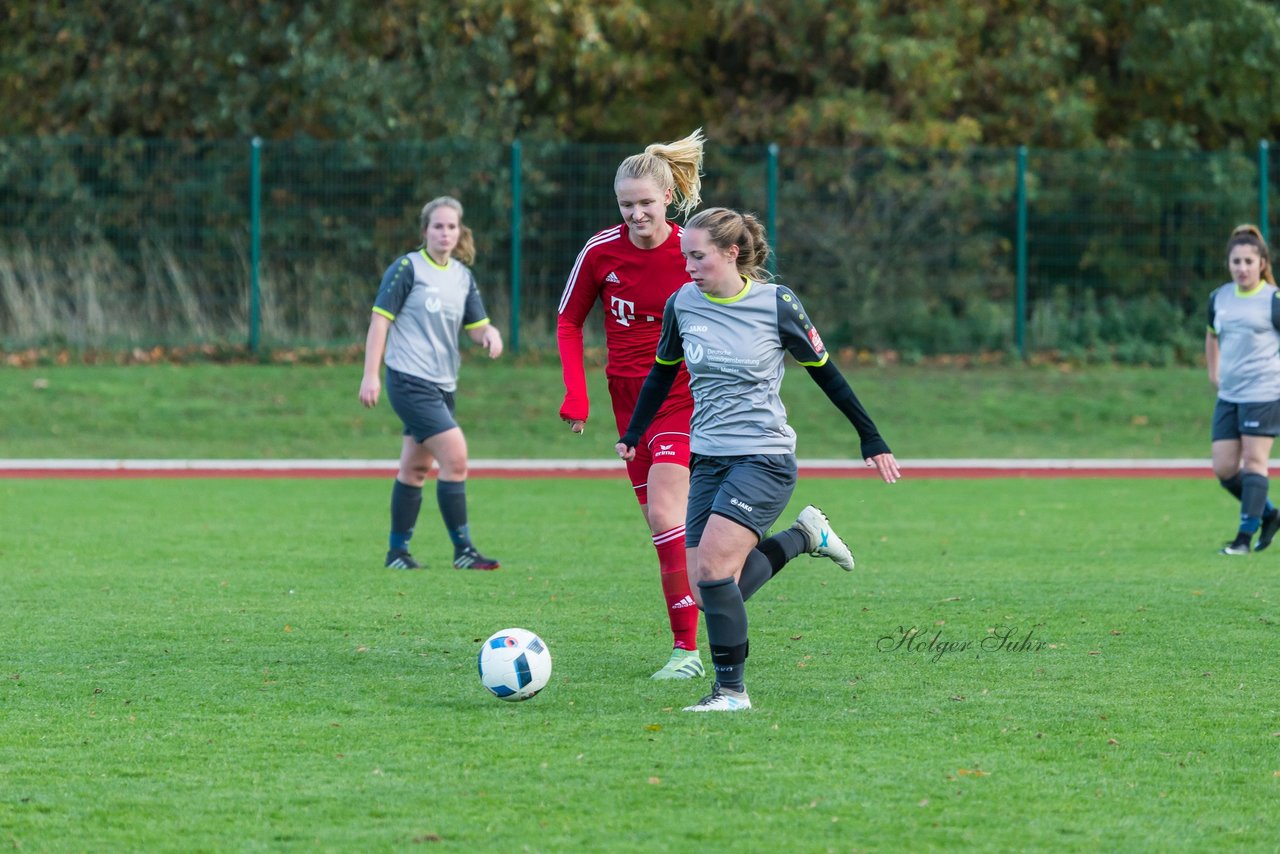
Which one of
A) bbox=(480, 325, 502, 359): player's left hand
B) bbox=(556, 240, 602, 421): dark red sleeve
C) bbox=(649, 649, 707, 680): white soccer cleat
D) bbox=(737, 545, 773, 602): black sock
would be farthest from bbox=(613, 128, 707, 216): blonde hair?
bbox=(480, 325, 502, 359): player's left hand

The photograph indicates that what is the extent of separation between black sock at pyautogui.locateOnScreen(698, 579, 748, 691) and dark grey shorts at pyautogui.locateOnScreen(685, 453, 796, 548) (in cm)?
25

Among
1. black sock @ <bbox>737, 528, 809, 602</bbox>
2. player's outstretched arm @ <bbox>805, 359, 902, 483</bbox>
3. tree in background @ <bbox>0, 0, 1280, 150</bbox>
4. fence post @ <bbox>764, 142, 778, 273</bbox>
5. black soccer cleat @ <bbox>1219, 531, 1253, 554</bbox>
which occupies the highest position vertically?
tree in background @ <bbox>0, 0, 1280, 150</bbox>

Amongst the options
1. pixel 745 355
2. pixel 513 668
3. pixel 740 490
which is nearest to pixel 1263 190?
pixel 745 355

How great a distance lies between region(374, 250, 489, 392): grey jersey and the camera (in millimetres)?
9461

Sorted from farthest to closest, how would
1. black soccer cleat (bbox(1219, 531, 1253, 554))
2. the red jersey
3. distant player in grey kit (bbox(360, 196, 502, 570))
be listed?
1. black soccer cleat (bbox(1219, 531, 1253, 554))
2. distant player in grey kit (bbox(360, 196, 502, 570))
3. the red jersey

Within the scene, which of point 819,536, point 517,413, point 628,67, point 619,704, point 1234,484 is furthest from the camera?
point 628,67

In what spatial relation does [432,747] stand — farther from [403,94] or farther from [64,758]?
[403,94]

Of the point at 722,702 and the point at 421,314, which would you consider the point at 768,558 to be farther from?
the point at 421,314

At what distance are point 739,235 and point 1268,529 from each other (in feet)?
18.7

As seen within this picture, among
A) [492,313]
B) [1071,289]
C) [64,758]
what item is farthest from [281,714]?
[1071,289]

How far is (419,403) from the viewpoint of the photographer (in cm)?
947

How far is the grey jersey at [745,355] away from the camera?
593 centimetres

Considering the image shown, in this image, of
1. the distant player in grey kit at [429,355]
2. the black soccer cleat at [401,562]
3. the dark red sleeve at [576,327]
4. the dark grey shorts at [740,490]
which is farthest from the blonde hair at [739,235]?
the black soccer cleat at [401,562]

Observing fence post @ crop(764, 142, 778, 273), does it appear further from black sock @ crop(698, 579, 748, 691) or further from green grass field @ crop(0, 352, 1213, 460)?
black sock @ crop(698, 579, 748, 691)
